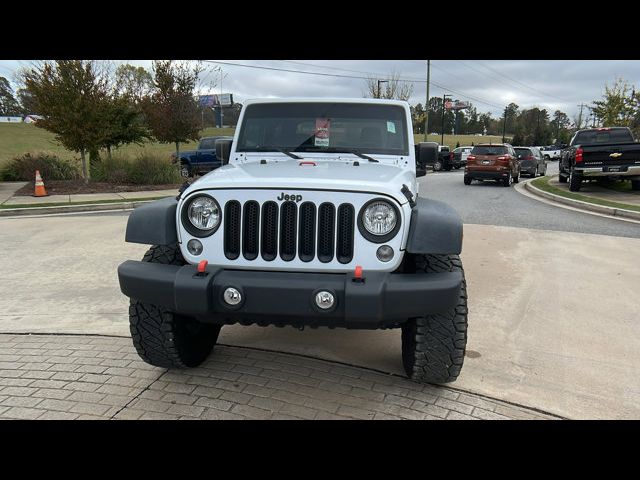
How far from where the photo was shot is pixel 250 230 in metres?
2.71

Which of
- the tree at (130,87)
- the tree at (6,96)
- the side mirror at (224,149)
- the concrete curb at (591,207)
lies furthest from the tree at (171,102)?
the tree at (6,96)

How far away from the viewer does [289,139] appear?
4.05 metres

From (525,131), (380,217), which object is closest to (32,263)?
(380,217)

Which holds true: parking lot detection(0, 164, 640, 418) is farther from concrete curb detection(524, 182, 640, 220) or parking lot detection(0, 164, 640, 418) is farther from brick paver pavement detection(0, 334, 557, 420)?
concrete curb detection(524, 182, 640, 220)

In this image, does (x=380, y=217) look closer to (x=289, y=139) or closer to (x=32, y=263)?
(x=289, y=139)

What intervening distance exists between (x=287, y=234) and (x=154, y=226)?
813mm

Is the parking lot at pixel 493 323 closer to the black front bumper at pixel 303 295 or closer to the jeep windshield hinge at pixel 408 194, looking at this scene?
the black front bumper at pixel 303 295

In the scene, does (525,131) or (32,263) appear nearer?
(32,263)

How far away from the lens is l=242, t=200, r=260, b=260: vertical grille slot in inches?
106

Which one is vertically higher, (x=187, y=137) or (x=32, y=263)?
(x=187, y=137)

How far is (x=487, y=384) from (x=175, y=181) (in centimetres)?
1462

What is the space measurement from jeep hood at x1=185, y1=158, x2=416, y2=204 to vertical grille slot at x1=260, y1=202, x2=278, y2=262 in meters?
0.12
